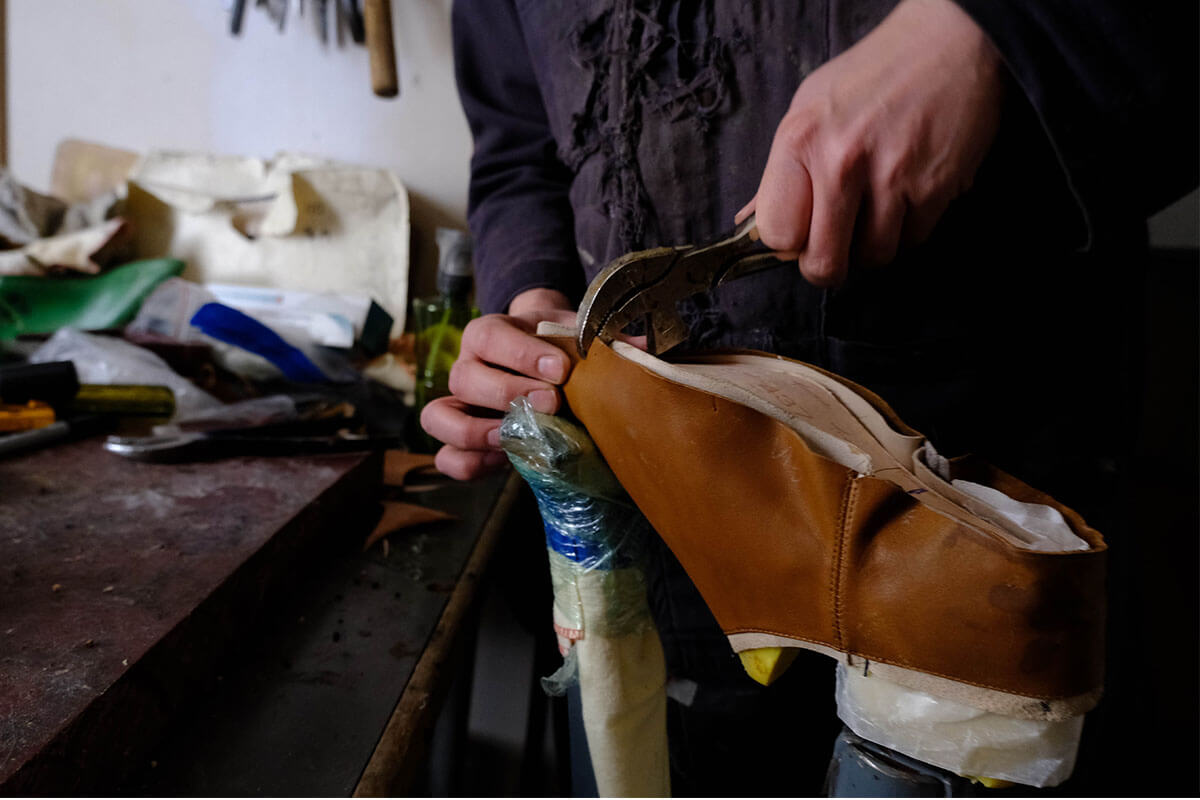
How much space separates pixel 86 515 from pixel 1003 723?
0.74 m

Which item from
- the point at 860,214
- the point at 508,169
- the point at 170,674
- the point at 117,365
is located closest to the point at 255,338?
the point at 117,365

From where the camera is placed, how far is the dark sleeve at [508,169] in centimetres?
79

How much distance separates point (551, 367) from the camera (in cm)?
49

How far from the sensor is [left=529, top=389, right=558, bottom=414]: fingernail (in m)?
0.49

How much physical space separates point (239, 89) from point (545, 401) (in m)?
1.43

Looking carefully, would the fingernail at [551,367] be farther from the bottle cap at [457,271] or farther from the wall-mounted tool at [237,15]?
the wall-mounted tool at [237,15]

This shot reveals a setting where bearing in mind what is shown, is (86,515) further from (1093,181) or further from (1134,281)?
(1134,281)

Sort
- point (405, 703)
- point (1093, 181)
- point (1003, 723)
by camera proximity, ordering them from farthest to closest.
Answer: point (405, 703)
point (1093, 181)
point (1003, 723)

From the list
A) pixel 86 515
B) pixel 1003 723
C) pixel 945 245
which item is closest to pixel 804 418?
pixel 1003 723

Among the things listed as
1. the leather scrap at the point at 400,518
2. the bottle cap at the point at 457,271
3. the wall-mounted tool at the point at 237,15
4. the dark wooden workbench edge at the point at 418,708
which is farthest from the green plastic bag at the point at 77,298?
the dark wooden workbench edge at the point at 418,708

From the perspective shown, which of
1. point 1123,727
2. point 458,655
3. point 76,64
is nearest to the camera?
point 458,655

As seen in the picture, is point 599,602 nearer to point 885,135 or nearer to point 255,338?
point 885,135

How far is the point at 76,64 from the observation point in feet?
5.13

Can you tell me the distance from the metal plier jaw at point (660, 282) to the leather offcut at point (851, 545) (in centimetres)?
2
